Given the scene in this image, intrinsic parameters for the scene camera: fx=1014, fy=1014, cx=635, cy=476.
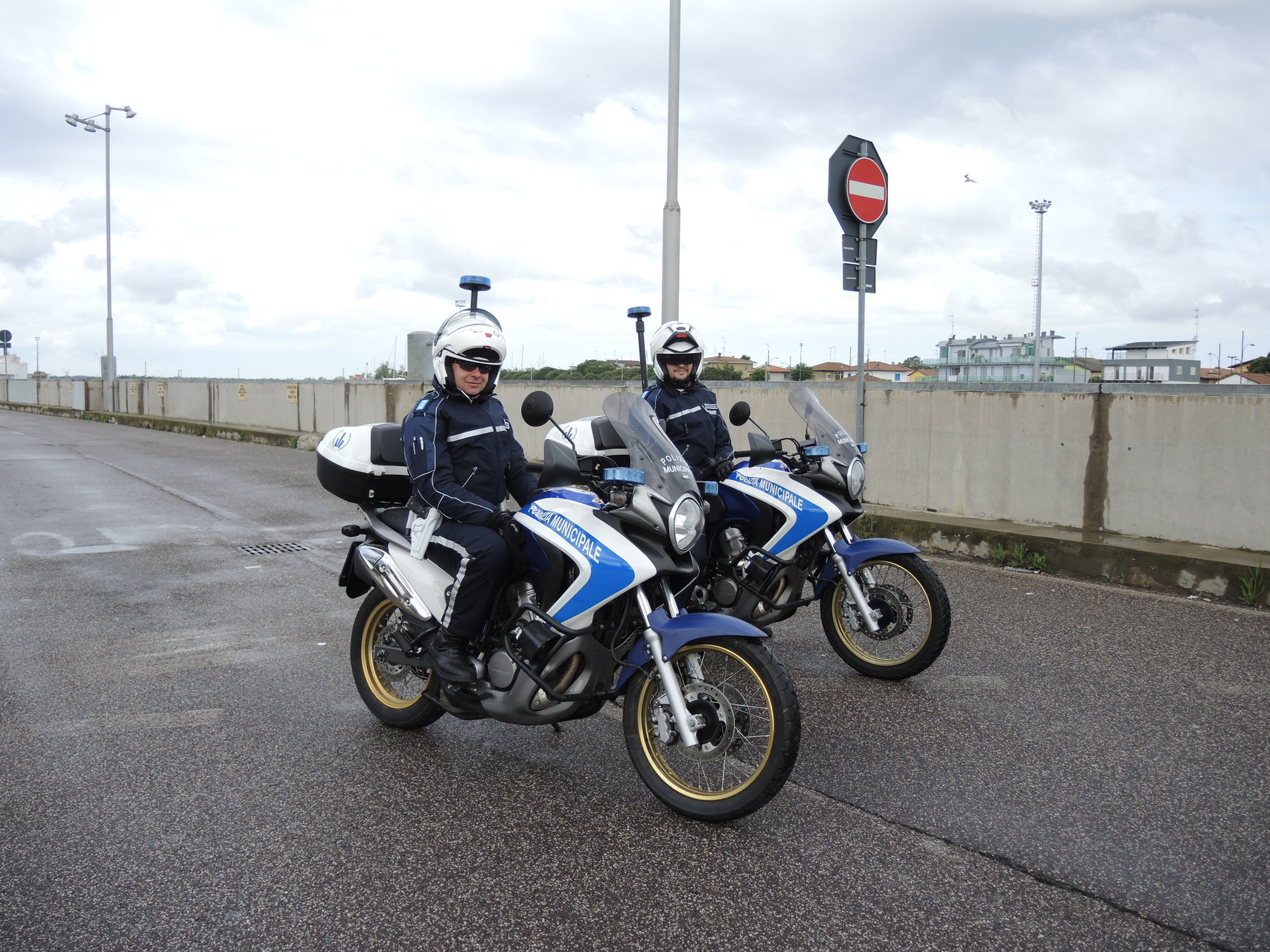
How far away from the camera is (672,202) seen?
1120 centimetres

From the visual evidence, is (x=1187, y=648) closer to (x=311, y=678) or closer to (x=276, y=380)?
(x=311, y=678)

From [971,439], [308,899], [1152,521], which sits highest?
[971,439]

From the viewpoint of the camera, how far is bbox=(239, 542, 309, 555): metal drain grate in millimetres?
8586

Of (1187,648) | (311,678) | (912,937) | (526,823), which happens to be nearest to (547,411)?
(526,823)

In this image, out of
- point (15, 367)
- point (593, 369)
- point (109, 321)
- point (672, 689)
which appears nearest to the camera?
point (672, 689)

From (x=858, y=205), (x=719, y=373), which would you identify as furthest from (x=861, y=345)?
(x=719, y=373)

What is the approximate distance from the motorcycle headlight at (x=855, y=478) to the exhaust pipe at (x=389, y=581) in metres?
2.30

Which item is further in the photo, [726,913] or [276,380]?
Answer: [276,380]

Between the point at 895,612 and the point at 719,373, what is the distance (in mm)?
6983

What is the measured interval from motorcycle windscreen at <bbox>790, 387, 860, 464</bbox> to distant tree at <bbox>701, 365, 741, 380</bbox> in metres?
5.70

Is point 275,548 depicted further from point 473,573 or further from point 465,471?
point 473,573

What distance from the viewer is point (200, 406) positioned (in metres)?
27.9

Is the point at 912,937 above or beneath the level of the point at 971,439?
beneath

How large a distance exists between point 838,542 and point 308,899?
3053 millimetres
